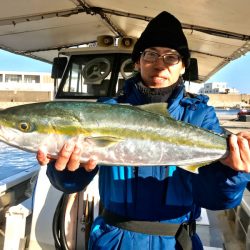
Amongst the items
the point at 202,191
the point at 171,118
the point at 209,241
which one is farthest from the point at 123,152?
the point at 209,241

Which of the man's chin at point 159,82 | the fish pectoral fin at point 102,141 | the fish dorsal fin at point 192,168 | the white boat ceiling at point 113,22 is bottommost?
the fish dorsal fin at point 192,168

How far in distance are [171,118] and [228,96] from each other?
385 feet

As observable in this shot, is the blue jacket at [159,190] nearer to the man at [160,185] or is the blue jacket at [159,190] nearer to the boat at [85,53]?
the man at [160,185]

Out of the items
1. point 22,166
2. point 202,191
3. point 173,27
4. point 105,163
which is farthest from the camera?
point 22,166

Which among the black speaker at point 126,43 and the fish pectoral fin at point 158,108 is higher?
the black speaker at point 126,43

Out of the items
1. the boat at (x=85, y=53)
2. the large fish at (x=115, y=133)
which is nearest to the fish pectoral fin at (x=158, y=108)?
the large fish at (x=115, y=133)

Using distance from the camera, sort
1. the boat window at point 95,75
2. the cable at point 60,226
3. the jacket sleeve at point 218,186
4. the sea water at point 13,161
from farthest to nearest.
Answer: the sea water at point 13,161 < the boat window at point 95,75 < the cable at point 60,226 < the jacket sleeve at point 218,186

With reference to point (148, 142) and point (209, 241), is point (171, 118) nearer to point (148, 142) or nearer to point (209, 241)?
point (148, 142)

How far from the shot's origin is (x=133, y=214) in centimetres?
227

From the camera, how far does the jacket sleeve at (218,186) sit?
2.11 meters

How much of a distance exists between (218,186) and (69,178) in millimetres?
883

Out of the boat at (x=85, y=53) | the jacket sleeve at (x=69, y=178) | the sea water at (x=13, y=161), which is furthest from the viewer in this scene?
the sea water at (x=13, y=161)

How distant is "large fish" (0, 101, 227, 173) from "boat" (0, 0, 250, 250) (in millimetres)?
1643

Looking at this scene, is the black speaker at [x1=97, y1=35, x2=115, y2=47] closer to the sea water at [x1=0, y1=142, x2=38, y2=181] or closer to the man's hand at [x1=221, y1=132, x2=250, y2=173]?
the sea water at [x1=0, y1=142, x2=38, y2=181]
